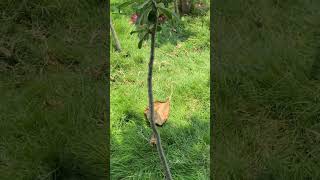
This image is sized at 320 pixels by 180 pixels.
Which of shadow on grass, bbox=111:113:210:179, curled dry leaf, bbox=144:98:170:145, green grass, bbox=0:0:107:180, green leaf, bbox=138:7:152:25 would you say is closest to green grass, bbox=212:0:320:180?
shadow on grass, bbox=111:113:210:179

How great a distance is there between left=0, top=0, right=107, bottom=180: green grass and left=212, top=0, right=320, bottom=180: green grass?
0.69m

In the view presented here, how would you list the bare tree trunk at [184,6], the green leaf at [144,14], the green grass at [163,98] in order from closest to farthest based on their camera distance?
the green leaf at [144,14] → the green grass at [163,98] → the bare tree trunk at [184,6]

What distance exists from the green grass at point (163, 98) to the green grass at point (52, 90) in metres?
0.16

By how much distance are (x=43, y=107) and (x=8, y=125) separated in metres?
0.23

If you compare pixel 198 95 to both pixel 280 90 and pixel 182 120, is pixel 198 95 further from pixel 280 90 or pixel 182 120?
pixel 280 90

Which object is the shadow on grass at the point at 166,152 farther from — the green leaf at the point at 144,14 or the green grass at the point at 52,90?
the green leaf at the point at 144,14

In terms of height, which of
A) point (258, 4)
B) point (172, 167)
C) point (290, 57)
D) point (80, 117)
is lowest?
point (172, 167)

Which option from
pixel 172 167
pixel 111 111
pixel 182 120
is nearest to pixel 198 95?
pixel 182 120

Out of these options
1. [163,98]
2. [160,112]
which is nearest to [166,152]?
[160,112]

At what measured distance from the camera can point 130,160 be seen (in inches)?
103

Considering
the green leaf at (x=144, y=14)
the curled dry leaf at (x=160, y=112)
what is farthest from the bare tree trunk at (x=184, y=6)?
the green leaf at (x=144, y=14)

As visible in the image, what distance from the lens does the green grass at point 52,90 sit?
8.07ft

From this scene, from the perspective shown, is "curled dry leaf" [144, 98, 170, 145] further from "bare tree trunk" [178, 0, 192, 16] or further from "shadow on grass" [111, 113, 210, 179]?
"bare tree trunk" [178, 0, 192, 16]

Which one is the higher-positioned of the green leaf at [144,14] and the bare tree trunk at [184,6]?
the green leaf at [144,14]
